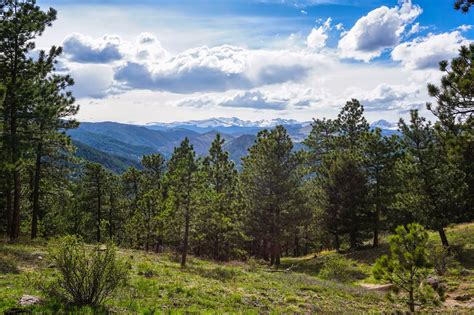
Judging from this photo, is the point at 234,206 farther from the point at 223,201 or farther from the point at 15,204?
the point at 15,204

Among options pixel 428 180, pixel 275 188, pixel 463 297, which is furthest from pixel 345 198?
pixel 463 297

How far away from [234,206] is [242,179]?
3.39m

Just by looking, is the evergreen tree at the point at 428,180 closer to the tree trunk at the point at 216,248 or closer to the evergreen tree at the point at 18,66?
the tree trunk at the point at 216,248

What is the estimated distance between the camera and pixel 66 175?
29.6m

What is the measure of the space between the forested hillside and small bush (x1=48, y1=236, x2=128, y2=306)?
5 cm

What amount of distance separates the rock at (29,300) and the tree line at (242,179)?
20.7ft

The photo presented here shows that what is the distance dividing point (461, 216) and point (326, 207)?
13704mm

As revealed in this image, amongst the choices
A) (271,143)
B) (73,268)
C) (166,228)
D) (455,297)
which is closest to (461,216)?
(455,297)

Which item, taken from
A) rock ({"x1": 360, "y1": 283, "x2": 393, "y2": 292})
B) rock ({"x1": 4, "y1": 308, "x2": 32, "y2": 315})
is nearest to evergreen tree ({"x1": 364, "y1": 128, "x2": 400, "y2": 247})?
rock ({"x1": 360, "y1": 283, "x2": 393, "y2": 292})

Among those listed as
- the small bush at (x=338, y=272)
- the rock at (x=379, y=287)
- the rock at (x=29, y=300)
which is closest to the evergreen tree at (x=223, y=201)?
the small bush at (x=338, y=272)

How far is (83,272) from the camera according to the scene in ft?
38.0

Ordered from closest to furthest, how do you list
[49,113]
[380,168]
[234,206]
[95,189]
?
[49,113] < [380,168] < [234,206] < [95,189]

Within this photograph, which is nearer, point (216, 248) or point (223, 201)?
point (223, 201)

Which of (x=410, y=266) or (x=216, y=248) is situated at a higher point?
(x=410, y=266)
